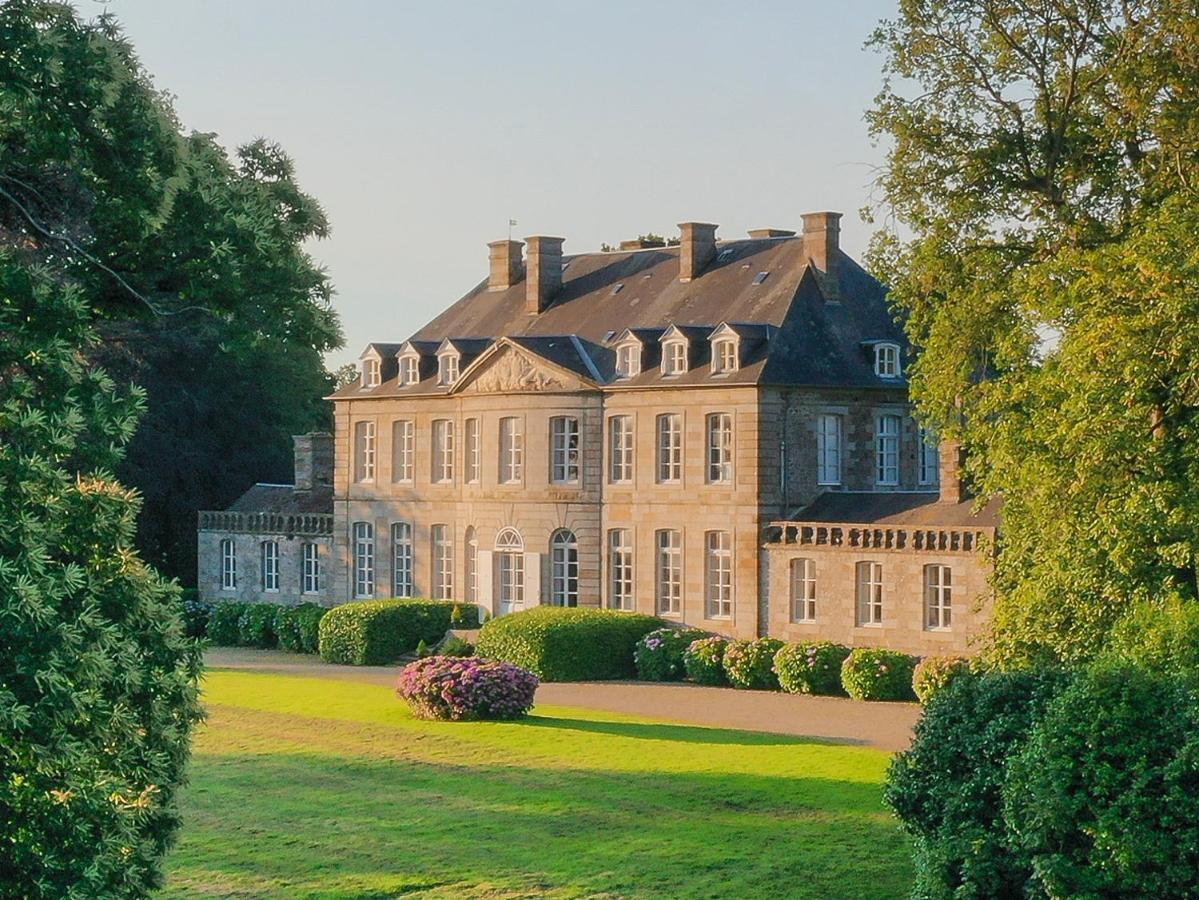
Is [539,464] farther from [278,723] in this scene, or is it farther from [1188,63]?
[1188,63]

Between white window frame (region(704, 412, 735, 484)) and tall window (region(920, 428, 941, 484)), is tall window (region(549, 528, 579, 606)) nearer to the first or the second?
white window frame (region(704, 412, 735, 484))

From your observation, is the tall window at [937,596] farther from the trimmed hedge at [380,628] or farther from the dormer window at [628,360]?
the trimmed hedge at [380,628]

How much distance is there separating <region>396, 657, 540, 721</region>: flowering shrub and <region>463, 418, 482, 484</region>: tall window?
45.4 ft

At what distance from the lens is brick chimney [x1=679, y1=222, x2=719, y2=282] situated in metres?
44.2

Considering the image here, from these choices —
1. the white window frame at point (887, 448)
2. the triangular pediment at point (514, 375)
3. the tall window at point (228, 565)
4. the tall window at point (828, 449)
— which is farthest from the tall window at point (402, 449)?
the white window frame at point (887, 448)

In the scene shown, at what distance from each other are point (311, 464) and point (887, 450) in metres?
17.5

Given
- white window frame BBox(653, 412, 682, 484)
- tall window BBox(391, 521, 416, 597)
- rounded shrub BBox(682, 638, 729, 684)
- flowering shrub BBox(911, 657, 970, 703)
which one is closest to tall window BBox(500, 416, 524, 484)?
white window frame BBox(653, 412, 682, 484)

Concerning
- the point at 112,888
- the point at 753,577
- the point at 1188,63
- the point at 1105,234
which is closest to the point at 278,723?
the point at 753,577

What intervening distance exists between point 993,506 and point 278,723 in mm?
13991

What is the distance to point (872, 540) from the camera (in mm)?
36469

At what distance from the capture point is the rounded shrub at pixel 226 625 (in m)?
46.9

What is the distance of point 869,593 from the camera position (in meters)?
36.8

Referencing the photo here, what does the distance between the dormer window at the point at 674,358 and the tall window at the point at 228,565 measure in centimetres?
1523

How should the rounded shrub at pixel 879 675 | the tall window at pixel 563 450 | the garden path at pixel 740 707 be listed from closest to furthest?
the garden path at pixel 740 707 < the rounded shrub at pixel 879 675 < the tall window at pixel 563 450
